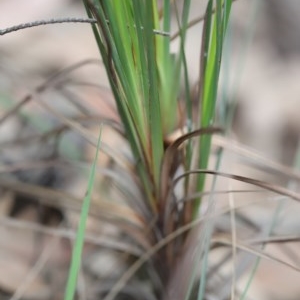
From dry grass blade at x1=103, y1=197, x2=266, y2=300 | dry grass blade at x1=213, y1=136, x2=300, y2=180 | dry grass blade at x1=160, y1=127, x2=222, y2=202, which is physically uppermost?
dry grass blade at x1=213, y1=136, x2=300, y2=180

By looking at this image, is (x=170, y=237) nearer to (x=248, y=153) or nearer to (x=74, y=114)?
(x=248, y=153)

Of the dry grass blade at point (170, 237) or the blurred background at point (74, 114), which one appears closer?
the dry grass blade at point (170, 237)

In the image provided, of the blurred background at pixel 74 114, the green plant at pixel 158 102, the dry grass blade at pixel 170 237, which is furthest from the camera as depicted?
the blurred background at pixel 74 114

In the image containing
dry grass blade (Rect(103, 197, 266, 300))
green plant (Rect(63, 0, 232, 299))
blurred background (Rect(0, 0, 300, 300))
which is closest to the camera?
green plant (Rect(63, 0, 232, 299))

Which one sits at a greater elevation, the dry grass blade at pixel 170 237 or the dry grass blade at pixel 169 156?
the dry grass blade at pixel 169 156

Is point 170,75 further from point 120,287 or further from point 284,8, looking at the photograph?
point 284,8

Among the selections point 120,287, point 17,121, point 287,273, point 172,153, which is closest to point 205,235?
point 172,153

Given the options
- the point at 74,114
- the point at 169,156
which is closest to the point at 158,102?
the point at 169,156

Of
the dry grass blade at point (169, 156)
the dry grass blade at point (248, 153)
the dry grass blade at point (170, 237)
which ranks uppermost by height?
the dry grass blade at point (248, 153)
